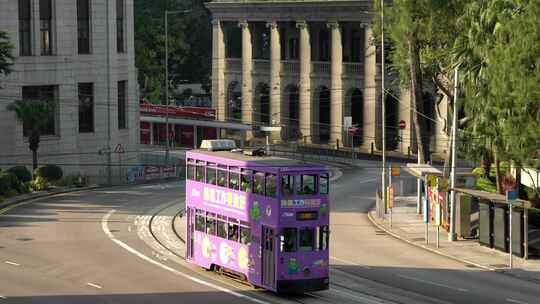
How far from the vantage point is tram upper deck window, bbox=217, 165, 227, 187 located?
44688 mm

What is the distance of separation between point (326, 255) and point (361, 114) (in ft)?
231

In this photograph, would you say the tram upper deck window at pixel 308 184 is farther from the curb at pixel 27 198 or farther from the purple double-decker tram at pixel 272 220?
the curb at pixel 27 198

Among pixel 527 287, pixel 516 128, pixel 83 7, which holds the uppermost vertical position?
pixel 83 7

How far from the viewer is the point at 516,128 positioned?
54094mm

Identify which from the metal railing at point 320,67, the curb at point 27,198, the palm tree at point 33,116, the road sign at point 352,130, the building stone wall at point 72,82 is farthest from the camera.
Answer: the metal railing at point 320,67

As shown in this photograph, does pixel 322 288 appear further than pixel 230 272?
No

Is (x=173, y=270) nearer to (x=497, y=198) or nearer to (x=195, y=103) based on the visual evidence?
(x=497, y=198)

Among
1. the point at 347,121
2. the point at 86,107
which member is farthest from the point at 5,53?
the point at 347,121

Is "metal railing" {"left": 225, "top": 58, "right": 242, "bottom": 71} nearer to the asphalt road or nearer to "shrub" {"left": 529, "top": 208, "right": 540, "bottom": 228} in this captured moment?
the asphalt road

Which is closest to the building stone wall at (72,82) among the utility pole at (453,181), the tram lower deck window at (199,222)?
the utility pole at (453,181)

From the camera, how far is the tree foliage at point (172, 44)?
133 meters

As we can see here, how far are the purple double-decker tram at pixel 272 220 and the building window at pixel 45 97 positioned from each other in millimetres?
42589

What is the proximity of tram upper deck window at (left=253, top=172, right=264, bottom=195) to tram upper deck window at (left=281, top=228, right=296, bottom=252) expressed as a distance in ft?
6.11

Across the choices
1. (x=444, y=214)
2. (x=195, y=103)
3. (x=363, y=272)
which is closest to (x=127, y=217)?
(x=444, y=214)
